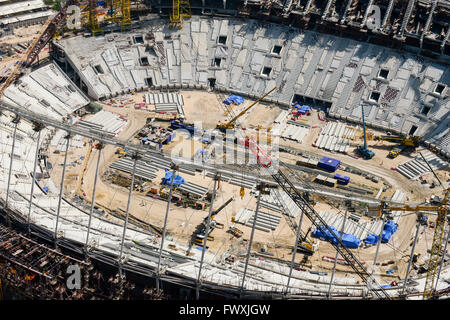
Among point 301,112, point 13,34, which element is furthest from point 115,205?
point 13,34

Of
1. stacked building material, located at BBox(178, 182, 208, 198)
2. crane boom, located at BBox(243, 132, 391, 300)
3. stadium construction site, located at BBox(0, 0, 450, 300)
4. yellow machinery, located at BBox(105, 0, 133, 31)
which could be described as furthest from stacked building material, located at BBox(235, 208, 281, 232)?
yellow machinery, located at BBox(105, 0, 133, 31)

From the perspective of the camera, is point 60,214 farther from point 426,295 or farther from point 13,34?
point 13,34

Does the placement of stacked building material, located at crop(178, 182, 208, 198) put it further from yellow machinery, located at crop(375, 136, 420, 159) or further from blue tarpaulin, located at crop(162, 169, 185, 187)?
yellow machinery, located at crop(375, 136, 420, 159)

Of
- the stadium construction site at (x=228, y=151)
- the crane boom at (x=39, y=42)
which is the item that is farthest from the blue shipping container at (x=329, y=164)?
the crane boom at (x=39, y=42)

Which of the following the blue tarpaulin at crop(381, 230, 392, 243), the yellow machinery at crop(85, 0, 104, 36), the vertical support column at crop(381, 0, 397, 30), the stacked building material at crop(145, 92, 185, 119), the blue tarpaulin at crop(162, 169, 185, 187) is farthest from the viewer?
the yellow machinery at crop(85, 0, 104, 36)

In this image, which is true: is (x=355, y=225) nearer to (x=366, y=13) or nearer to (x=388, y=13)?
(x=366, y=13)

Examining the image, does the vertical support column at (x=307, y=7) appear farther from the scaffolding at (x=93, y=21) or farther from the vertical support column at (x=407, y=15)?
the scaffolding at (x=93, y=21)
